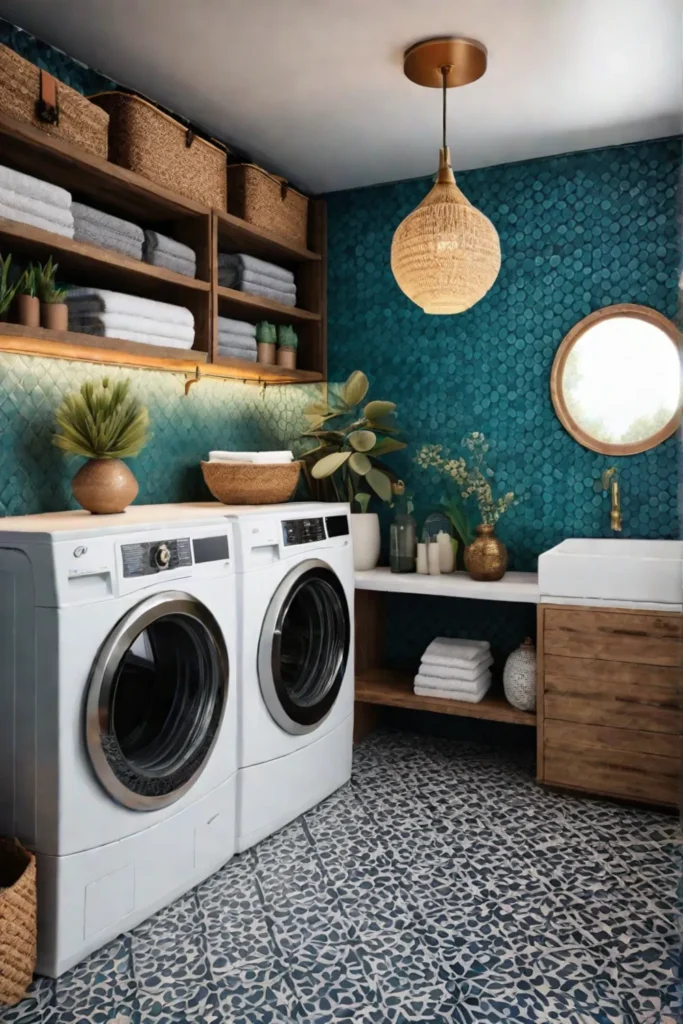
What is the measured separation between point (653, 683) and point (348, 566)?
48.5 inches

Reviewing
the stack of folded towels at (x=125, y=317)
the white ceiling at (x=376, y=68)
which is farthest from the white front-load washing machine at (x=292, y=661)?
the white ceiling at (x=376, y=68)

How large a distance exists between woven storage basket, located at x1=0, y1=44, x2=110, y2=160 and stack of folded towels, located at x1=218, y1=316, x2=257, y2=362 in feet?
2.86

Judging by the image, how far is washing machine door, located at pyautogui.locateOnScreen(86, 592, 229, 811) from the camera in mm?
2145

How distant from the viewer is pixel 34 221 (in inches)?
97.7

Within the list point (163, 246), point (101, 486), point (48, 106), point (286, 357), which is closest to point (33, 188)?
point (48, 106)

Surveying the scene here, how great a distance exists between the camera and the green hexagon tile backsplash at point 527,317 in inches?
139

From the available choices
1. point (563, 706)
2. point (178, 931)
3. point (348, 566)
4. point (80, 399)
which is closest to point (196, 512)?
point (80, 399)

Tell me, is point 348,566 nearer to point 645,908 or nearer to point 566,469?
point 566,469

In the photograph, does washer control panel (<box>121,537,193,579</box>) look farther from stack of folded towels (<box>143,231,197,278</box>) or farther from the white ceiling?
the white ceiling

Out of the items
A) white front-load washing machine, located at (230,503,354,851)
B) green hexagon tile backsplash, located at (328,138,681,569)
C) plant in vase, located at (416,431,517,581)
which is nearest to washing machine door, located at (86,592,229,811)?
white front-load washing machine, located at (230,503,354,851)

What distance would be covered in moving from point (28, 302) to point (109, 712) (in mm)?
1301

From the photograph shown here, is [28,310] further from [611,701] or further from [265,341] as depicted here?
[611,701]

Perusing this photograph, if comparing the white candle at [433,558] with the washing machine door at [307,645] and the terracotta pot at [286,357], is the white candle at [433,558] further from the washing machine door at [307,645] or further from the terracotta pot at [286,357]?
the terracotta pot at [286,357]

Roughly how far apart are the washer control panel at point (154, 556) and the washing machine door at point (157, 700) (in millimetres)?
84
